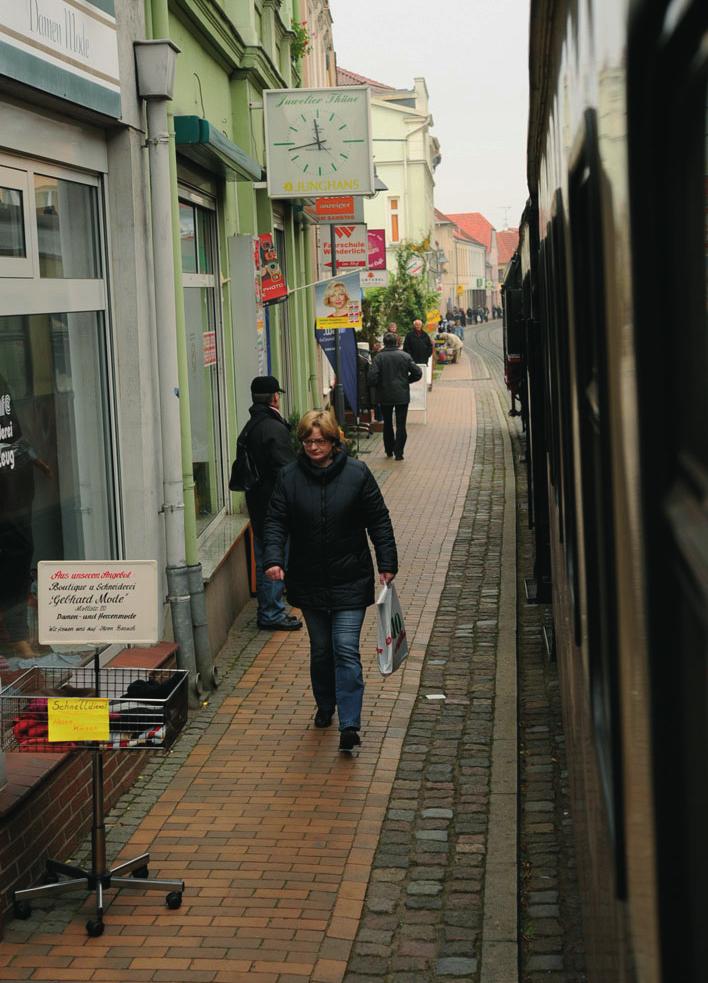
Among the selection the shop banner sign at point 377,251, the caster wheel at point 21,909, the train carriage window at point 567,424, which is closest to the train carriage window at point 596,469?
the train carriage window at point 567,424

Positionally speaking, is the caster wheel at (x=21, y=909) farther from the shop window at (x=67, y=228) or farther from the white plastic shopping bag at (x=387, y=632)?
the shop window at (x=67, y=228)

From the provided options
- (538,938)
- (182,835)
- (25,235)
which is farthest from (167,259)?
(538,938)

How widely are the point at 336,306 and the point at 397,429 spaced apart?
2.46m

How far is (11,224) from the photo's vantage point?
6879 millimetres

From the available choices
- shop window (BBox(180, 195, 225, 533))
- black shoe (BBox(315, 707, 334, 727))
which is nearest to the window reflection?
black shoe (BBox(315, 707, 334, 727))

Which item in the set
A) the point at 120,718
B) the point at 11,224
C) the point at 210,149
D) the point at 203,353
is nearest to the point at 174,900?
the point at 120,718

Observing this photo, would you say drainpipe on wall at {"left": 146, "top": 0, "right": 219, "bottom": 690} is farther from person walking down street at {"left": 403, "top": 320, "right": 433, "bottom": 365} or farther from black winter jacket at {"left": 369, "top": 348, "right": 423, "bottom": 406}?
person walking down street at {"left": 403, "top": 320, "right": 433, "bottom": 365}

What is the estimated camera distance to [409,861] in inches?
248

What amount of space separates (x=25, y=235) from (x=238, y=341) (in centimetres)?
601

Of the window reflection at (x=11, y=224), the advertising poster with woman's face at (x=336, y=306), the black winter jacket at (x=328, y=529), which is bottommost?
the black winter jacket at (x=328, y=529)

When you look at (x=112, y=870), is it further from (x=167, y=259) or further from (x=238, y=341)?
(x=238, y=341)

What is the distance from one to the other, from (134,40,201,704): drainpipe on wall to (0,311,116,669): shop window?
14.8 inches

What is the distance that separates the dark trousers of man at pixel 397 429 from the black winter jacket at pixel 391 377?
13cm

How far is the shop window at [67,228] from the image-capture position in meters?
7.36
